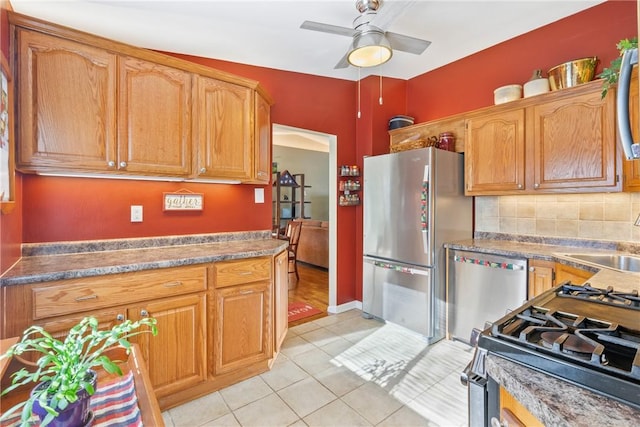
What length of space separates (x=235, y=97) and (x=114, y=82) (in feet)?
2.68

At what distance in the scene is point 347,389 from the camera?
2.11 metres

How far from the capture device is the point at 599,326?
0.75 m

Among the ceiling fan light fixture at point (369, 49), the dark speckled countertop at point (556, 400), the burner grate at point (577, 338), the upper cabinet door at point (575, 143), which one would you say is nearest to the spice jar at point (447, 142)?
the upper cabinet door at point (575, 143)

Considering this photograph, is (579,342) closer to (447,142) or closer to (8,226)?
(8,226)

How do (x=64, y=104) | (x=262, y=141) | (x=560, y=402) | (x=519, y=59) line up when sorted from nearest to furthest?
(x=560, y=402), (x=64, y=104), (x=262, y=141), (x=519, y=59)

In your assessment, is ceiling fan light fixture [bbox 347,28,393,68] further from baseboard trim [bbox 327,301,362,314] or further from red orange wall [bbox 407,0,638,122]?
baseboard trim [bbox 327,301,362,314]

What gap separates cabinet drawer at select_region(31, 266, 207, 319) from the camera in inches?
59.3

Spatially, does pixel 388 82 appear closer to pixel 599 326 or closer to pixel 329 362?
pixel 329 362

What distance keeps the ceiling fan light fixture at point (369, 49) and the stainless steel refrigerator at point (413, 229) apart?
929 mm

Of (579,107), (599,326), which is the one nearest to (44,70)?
(599,326)

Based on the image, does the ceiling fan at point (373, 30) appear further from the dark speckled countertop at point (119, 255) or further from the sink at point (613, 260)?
the sink at point (613, 260)

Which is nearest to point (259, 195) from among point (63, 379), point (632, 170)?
point (63, 379)

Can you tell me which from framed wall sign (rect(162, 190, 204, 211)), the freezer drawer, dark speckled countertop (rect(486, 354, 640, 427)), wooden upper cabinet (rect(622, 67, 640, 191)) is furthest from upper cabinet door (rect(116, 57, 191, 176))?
wooden upper cabinet (rect(622, 67, 640, 191))

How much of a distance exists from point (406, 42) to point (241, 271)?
1998mm
